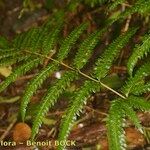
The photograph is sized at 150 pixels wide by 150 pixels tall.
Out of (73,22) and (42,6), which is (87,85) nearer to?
(73,22)

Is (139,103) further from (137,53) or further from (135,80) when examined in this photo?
(137,53)

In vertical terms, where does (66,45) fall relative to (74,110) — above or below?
above

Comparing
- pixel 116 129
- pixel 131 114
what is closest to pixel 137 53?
pixel 131 114

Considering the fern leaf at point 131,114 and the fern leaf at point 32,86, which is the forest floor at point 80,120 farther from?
the fern leaf at point 131,114

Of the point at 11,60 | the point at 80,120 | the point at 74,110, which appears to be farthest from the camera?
the point at 80,120

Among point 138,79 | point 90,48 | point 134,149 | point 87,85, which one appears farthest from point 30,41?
point 134,149

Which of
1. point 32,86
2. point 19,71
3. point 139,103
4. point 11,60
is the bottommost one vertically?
point 139,103

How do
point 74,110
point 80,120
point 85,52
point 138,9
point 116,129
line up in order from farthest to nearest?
point 80,120
point 85,52
point 138,9
point 74,110
point 116,129
